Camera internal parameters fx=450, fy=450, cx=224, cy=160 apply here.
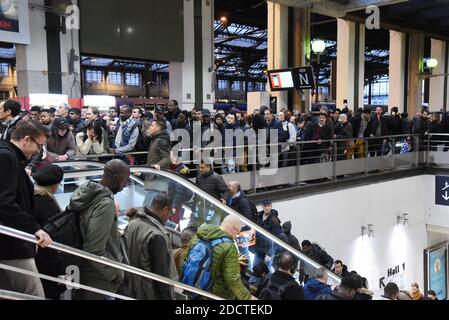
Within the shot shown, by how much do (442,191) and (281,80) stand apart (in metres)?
5.41

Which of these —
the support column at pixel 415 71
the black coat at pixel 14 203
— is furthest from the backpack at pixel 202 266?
the support column at pixel 415 71

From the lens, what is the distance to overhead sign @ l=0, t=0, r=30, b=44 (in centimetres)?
929

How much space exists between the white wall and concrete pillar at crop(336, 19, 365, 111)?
5.71 metres

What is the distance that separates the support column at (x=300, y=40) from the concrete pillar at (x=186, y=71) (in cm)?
341

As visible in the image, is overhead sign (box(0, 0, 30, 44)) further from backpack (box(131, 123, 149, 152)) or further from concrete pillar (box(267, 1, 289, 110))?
concrete pillar (box(267, 1, 289, 110))

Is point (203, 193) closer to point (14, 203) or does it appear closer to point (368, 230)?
point (14, 203)

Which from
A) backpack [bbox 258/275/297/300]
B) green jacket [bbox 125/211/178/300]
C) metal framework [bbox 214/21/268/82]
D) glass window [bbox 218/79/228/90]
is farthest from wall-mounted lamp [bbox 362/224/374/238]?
glass window [bbox 218/79/228/90]

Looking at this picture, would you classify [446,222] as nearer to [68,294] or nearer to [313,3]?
[313,3]

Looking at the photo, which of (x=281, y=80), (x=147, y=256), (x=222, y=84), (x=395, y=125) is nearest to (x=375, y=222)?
(x=395, y=125)

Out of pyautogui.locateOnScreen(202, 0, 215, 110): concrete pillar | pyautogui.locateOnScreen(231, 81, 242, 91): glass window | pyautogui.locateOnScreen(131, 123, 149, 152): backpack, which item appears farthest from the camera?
pyautogui.locateOnScreen(231, 81, 242, 91): glass window

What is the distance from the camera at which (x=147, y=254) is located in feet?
10.0

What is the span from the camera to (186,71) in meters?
13.0

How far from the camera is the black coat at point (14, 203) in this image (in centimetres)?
249
